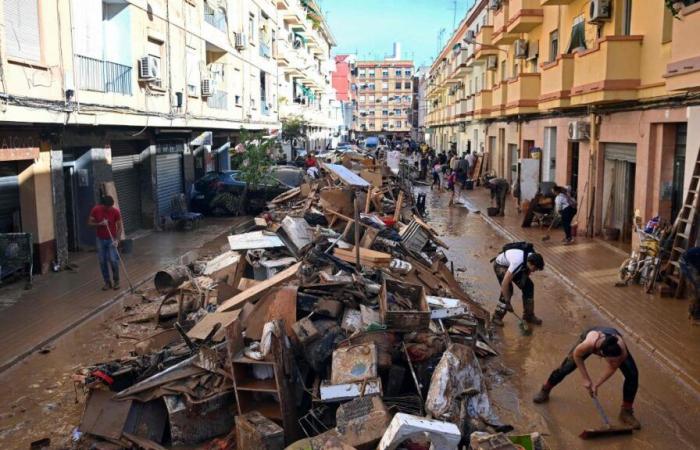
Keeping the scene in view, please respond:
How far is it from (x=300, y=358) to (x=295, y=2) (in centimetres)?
3895

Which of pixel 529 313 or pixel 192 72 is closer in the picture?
pixel 529 313

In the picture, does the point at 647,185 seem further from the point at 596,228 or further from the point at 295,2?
the point at 295,2

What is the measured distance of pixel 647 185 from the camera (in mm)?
13992

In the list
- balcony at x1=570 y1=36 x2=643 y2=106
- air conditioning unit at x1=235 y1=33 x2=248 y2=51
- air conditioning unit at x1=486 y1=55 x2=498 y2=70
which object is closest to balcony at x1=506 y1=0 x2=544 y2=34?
air conditioning unit at x1=486 y1=55 x2=498 y2=70

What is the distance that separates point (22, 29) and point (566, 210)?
13.1 metres

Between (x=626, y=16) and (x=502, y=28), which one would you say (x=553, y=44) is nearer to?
(x=502, y=28)

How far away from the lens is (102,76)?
48.3 feet

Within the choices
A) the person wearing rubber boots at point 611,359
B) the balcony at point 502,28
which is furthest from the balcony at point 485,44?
the person wearing rubber boots at point 611,359

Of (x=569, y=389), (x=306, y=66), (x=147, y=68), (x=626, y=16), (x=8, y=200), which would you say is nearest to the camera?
(x=569, y=389)

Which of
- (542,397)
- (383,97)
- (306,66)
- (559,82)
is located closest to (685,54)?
(542,397)

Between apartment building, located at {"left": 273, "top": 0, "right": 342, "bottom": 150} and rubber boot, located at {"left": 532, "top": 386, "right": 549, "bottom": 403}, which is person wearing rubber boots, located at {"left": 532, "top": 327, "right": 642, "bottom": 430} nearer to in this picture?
rubber boot, located at {"left": 532, "top": 386, "right": 549, "bottom": 403}

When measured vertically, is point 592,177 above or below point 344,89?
below

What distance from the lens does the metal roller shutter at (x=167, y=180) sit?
20859 millimetres

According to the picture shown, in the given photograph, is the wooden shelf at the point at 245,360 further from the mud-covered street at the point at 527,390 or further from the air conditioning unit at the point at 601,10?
the air conditioning unit at the point at 601,10
